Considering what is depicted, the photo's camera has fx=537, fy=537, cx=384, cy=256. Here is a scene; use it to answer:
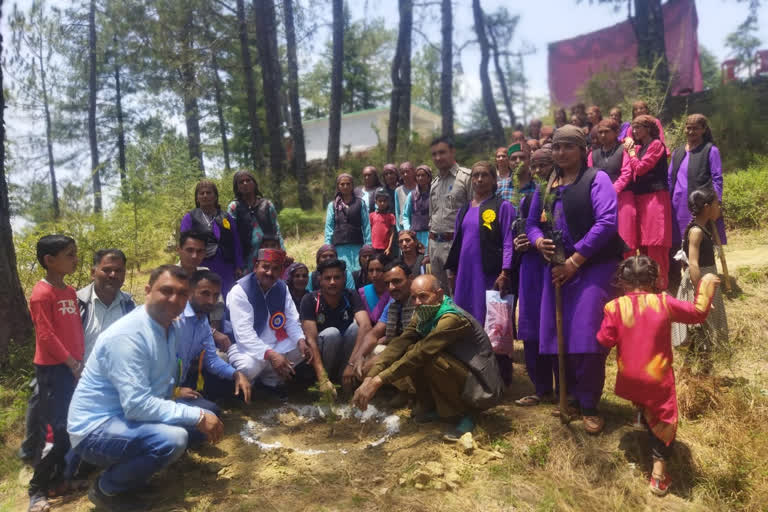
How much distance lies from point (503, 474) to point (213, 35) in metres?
15.9

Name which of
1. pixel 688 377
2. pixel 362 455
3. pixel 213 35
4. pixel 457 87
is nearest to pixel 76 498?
pixel 362 455

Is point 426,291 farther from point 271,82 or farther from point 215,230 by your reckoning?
point 271,82

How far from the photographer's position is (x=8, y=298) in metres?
5.41

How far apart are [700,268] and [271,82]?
37.1 feet

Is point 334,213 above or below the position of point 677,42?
below

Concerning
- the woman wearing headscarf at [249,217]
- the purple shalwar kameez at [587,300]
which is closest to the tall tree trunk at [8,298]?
the woman wearing headscarf at [249,217]

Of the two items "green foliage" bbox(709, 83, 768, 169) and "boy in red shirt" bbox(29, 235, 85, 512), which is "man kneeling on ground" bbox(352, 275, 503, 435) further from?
"green foliage" bbox(709, 83, 768, 169)

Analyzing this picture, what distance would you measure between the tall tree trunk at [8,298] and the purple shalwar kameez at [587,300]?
5093 millimetres

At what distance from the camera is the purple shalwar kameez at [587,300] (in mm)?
3486

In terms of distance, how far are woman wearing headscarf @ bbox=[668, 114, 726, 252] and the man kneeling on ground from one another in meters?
3.08

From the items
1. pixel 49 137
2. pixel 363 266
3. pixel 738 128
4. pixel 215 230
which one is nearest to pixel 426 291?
pixel 363 266

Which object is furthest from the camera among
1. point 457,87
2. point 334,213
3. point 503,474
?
point 457,87

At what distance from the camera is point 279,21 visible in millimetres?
16594

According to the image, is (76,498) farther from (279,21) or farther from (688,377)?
(279,21)
